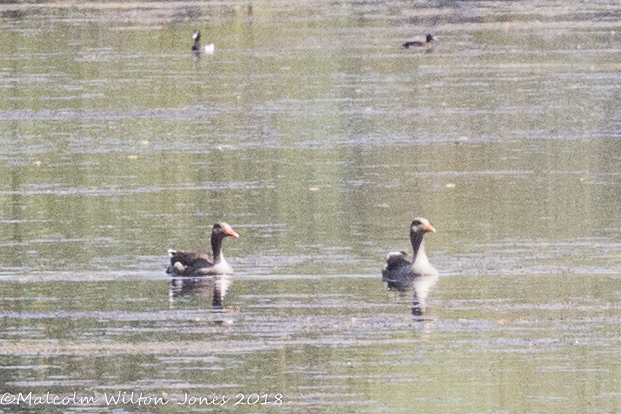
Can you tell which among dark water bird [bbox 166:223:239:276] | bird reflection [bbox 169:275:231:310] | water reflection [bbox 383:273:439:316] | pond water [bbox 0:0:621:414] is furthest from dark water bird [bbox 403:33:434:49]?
water reflection [bbox 383:273:439:316]

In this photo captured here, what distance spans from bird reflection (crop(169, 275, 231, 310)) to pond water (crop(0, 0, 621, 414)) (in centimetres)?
5

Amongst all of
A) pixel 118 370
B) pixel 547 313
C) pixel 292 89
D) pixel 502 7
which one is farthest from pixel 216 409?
pixel 502 7

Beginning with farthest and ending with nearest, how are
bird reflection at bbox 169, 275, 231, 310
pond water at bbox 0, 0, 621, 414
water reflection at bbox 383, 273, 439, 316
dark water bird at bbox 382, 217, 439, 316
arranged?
dark water bird at bbox 382, 217, 439, 316, bird reflection at bbox 169, 275, 231, 310, water reflection at bbox 383, 273, 439, 316, pond water at bbox 0, 0, 621, 414

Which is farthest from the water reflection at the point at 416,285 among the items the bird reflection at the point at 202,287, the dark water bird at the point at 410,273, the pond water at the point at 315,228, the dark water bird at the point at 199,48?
the dark water bird at the point at 199,48

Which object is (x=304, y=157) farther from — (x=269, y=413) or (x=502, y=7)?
(x=502, y=7)

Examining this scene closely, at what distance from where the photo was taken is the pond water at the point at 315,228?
12.2m

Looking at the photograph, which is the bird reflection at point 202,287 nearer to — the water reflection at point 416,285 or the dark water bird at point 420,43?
the water reflection at point 416,285

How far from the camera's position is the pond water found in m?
12.2

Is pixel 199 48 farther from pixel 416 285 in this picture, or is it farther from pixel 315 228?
pixel 416 285

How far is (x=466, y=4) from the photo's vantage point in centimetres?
6675

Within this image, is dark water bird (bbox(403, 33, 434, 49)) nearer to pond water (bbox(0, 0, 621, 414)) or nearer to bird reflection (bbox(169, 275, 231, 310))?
pond water (bbox(0, 0, 621, 414))

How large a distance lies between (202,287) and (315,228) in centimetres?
294

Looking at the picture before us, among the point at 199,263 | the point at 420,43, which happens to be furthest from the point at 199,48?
the point at 199,263

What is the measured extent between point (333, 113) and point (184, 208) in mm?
9757
